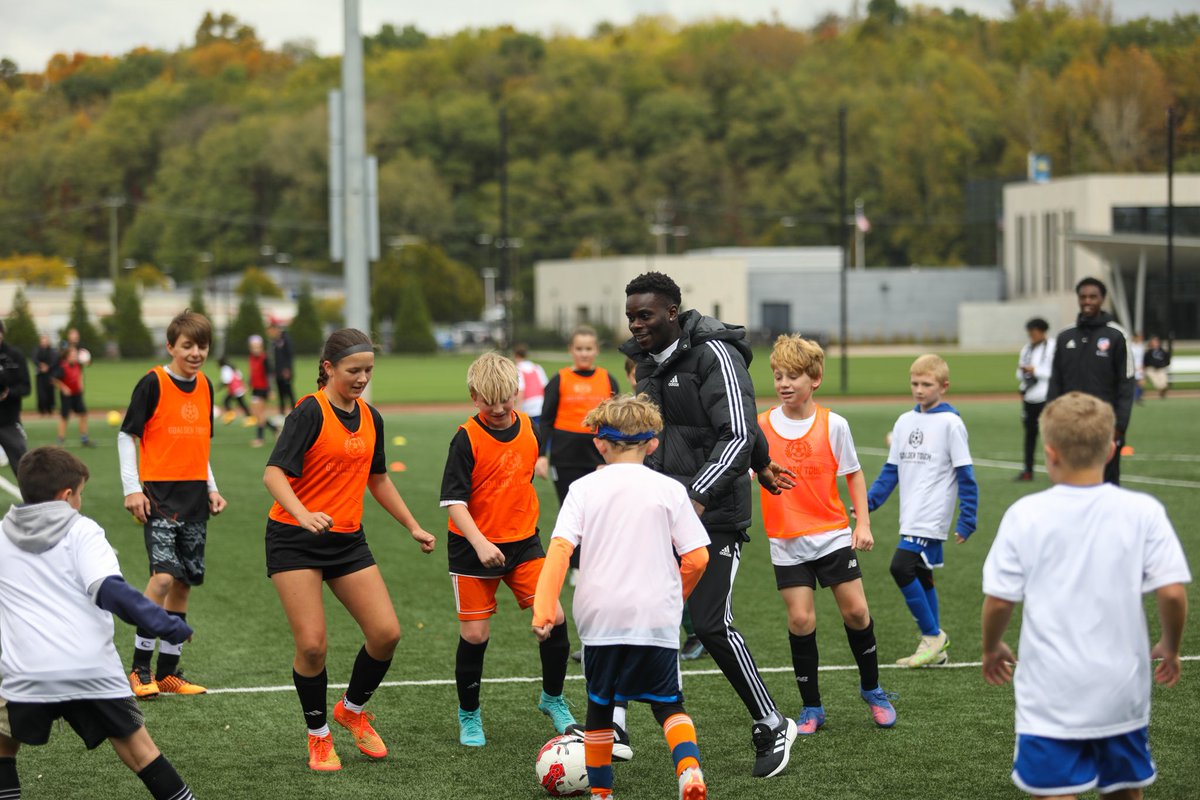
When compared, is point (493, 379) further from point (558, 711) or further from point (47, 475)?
point (47, 475)

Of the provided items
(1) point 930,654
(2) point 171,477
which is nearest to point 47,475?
(2) point 171,477

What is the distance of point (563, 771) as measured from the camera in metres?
5.86

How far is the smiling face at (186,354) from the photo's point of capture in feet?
24.8

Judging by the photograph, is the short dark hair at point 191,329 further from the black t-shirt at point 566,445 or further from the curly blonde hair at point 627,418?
the black t-shirt at point 566,445

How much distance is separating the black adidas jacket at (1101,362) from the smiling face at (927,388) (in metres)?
3.85

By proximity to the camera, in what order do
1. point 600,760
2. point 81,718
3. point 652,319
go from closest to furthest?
point 81,718
point 600,760
point 652,319

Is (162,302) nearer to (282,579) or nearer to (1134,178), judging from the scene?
(1134,178)

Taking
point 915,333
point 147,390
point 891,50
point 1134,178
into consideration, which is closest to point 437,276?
point 915,333

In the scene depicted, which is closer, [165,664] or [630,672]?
[630,672]

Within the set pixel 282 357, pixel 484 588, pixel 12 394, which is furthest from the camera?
pixel 282 357

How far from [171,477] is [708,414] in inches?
135

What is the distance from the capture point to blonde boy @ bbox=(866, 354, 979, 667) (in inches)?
309

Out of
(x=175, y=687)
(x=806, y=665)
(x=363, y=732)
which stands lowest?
(x=175, y=687)

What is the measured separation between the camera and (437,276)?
99312 millimetres
